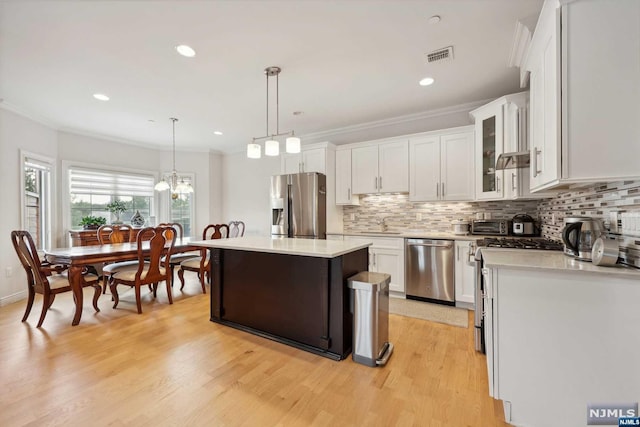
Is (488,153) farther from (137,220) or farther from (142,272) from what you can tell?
(137,220)

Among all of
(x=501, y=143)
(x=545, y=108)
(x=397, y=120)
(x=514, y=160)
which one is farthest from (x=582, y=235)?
(x=397, y=120)

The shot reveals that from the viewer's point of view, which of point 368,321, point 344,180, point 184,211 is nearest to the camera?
point 368,321

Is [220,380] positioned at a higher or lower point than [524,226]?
lower

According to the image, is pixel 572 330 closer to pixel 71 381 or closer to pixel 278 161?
pixel 71 381

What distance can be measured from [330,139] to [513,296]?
401 centimetres

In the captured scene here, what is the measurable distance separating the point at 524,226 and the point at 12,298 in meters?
6.70

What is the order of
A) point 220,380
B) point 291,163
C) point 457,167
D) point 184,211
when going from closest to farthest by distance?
point 220,380 < point 457,167 < point 291,163 < point 184,211

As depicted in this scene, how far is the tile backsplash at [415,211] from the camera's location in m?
3.63

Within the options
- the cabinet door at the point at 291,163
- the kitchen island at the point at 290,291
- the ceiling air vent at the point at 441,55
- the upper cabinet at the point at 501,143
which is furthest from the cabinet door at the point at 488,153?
the cabinet door at the point at 291,163

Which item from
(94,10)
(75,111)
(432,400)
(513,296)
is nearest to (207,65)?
(94,10)

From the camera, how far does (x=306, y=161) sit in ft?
15.3

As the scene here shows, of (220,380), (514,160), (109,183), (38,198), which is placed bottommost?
(220,380)

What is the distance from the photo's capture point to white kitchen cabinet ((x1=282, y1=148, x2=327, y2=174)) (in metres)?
4.49

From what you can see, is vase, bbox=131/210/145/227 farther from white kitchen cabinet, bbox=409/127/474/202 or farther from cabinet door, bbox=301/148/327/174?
white kitchen cabinet, bbox=409/127/474/202
